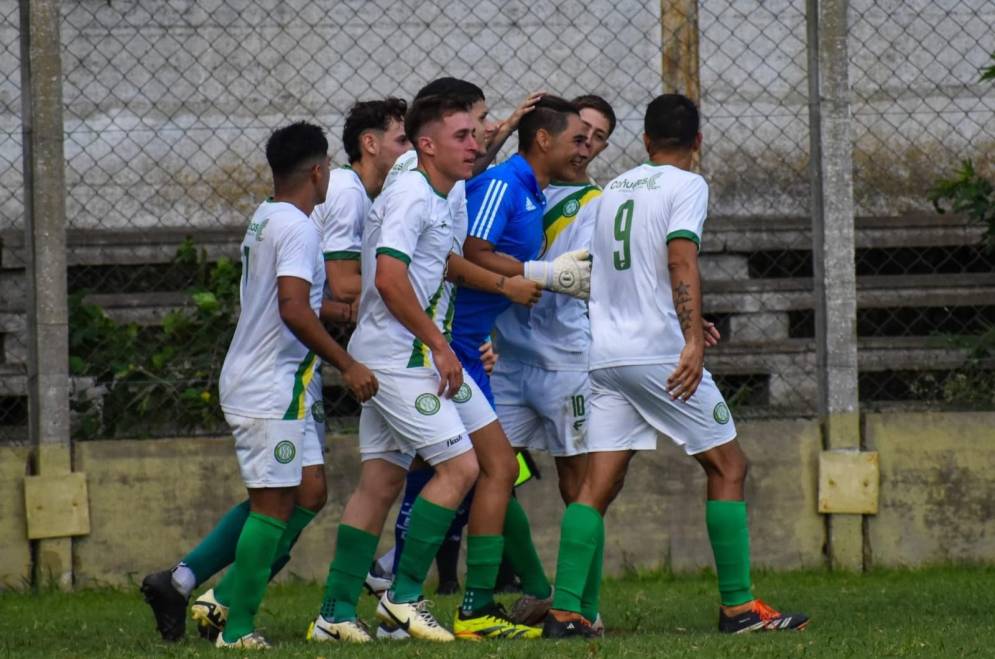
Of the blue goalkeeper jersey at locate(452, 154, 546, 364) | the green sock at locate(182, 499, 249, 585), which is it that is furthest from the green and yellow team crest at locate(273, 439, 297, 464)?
the blue goalkeeper jersey at locate(452, 154, 546, 364)

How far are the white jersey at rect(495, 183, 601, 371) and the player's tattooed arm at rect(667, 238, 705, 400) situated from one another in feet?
2.55

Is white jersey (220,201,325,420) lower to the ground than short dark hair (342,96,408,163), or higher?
lower

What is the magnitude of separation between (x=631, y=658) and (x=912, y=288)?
203 inches

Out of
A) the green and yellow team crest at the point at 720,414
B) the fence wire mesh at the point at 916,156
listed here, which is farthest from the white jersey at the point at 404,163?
the fence wire mesh at the point at 916,156

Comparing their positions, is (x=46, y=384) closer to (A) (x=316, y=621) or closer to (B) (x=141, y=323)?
(B) (x=141, y=323)

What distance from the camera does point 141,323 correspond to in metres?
9.45

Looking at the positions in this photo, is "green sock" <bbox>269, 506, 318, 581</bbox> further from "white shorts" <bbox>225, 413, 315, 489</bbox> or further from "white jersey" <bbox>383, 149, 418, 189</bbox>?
"white jersey" <bbox>383, 149, 418, 189</bbox>

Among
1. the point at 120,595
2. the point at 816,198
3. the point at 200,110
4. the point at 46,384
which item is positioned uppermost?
the point at 200,110

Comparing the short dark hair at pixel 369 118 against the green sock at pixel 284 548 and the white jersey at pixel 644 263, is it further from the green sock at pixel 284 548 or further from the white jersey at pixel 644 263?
the green sock at pixel 284 548

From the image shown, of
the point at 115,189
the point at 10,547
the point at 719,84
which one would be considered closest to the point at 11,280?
the point at 115,189

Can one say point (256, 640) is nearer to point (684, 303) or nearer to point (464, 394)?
point (464, 394)

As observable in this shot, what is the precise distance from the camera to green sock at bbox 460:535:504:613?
6.28m

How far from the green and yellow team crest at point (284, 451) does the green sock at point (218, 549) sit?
1.97ft

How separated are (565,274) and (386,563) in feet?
6.52
